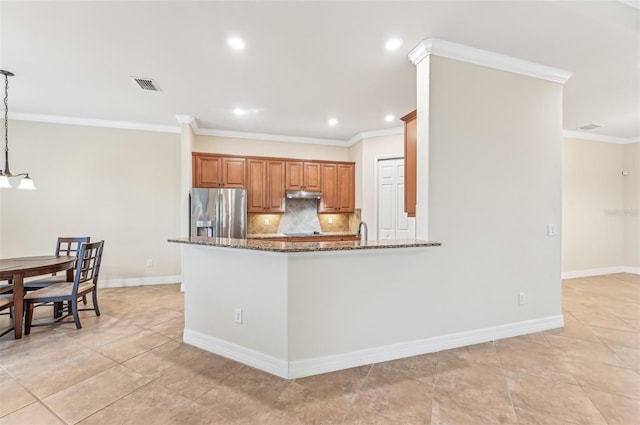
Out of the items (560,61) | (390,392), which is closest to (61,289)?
(390,392)

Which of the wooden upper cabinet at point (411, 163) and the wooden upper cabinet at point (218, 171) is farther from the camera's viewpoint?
the wooden upper cabinet at point (218, 171)

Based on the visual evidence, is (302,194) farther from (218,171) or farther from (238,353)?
(238,353)

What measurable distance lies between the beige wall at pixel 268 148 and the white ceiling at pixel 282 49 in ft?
3.66

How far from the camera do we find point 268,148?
5.66 meters

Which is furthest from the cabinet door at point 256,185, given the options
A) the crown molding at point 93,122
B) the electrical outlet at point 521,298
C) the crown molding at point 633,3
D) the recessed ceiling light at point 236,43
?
the crown molding at point 633,3

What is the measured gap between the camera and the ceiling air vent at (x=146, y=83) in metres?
3.28

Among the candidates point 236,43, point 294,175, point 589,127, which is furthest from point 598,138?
point 236,43

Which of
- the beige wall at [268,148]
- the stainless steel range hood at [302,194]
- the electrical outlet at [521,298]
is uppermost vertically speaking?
the beige wall at [268,148]

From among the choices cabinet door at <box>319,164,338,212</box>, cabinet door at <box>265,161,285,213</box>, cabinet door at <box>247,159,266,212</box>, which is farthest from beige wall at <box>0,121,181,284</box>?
cabinet door at <box>319,164,338,212</box>

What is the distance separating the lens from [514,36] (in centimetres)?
249

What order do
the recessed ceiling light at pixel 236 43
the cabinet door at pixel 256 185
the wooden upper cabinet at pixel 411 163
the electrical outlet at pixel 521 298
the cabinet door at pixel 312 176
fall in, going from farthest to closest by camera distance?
the cabinet door at pixel 312 176 → the cabinet door at pixel 256 185 → the wooden upper cabinet at pixel 411 163 → the electrical outlet at pixel 521 298 → the recessed ceiling light at pixel 236 43

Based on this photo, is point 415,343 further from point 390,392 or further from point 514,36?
point 514,36

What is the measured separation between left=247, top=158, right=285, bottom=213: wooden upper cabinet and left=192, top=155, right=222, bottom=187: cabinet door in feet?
1.77

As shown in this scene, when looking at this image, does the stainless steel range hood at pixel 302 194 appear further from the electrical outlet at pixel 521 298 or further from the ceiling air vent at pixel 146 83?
the electrical outlet at pixel 521 298
